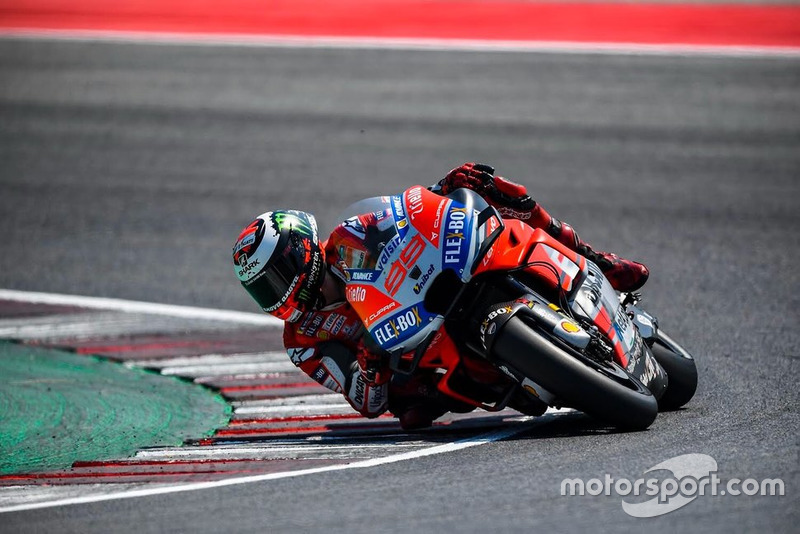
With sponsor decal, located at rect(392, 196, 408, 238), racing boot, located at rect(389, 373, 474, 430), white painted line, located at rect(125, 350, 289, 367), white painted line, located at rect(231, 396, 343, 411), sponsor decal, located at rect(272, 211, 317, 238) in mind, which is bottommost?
white painted line, located at rect(125, 350, 289, 367)

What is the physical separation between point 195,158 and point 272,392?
6659mm

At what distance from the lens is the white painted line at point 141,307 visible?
957 centimetres

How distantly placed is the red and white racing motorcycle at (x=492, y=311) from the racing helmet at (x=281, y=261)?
237mm

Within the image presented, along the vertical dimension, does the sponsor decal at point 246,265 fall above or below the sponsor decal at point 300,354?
above

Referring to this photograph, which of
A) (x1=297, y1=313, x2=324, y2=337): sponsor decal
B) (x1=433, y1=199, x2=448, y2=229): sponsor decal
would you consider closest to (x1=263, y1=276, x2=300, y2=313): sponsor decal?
(x1=297, y1=313, x2=324, y2=337): sponsor decal

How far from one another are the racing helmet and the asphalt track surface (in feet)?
4.01

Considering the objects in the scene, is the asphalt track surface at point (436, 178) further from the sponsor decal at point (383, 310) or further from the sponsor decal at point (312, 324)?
the sponsor decal at point (312, 324)

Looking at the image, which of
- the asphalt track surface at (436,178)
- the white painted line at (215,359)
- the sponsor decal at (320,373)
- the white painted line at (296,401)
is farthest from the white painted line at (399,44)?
the sponsor decal at (320,373)

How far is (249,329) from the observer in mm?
9320

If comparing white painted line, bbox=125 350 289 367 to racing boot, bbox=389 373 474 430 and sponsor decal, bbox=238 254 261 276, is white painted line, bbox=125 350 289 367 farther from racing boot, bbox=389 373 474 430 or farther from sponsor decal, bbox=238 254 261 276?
sponsor decal, bbox=238 254 261 276

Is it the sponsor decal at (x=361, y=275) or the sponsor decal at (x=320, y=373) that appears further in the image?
the sponsor decal at (x=320, y=373)

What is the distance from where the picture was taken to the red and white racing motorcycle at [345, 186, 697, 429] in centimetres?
580

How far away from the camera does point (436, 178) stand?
12688 millimetres

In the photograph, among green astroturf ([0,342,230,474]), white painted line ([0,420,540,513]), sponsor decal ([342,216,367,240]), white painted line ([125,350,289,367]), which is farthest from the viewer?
white painted line ([125,350,289,367])
